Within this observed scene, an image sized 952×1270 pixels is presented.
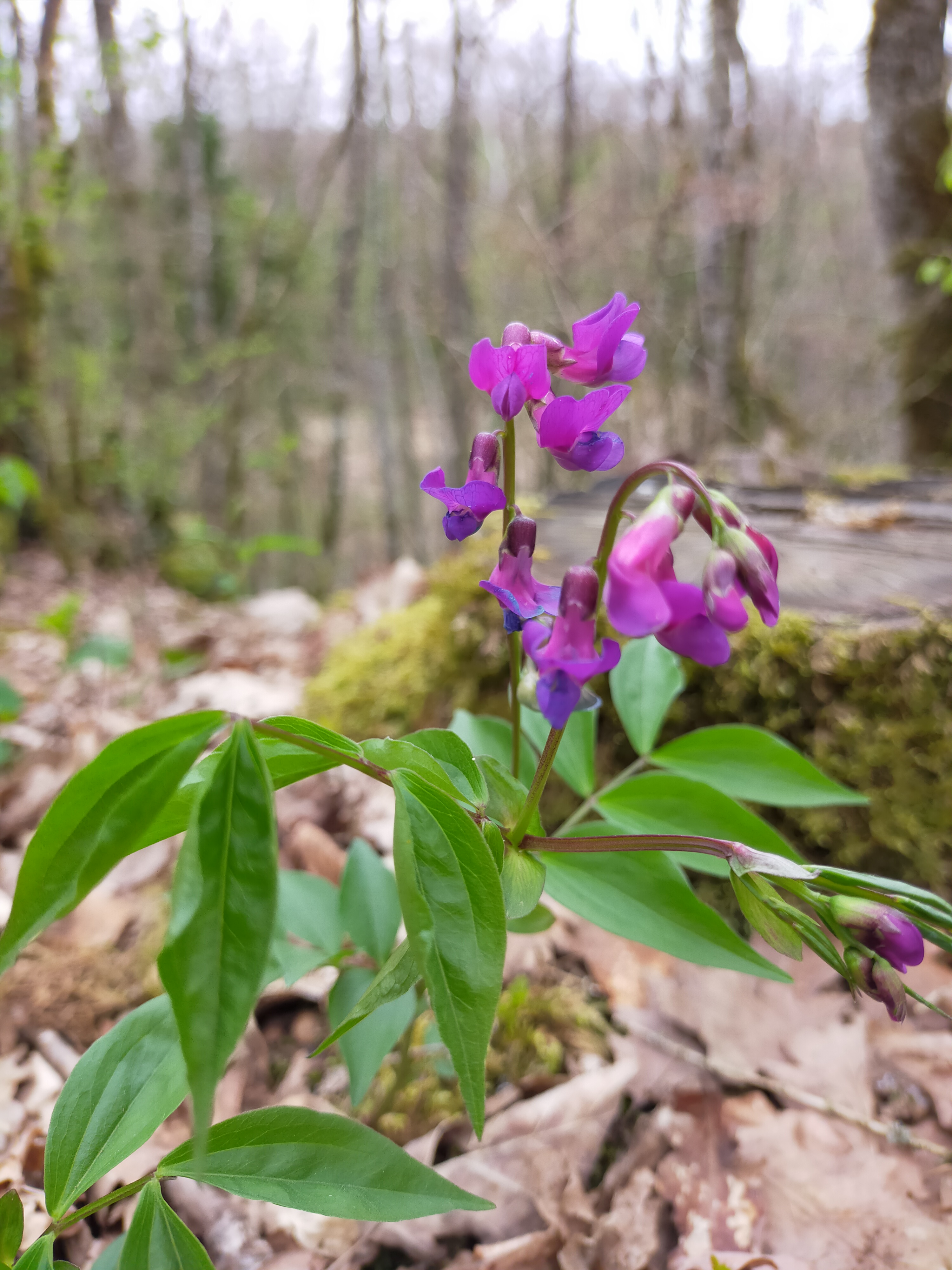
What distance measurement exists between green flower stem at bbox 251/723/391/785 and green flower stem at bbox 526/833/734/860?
0.60 feet

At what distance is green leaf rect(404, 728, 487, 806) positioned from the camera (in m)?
0.81

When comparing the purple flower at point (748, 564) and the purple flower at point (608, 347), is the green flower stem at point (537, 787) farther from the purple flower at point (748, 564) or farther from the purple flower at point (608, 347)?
the purple flower at point (608, 347)

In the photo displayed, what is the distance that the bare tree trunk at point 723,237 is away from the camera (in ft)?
20.5

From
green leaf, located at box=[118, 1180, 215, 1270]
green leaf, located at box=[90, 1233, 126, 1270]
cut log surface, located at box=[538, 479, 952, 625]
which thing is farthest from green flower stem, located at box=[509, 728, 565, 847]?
cut log surface, located at box=[538, 479, 952, 625]

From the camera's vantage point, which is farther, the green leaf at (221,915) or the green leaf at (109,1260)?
the green leaf at (109,1260)

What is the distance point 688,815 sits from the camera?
3.33 ft

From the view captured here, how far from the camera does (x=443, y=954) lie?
655mm

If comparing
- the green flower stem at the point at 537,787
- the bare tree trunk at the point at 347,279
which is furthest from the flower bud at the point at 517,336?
the bare tree trunk at the point at 347,279

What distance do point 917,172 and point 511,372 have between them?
6.48 meters

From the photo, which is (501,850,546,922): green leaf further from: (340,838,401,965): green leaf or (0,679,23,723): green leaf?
(0,679,23,723): green leaf

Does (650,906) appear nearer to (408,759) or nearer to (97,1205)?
(408,759)

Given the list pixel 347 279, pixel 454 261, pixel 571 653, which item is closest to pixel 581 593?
pixel 571 653

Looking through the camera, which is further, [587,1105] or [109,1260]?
[587,1105]

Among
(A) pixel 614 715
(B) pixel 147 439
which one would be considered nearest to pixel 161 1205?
(A) pixel 614 715
